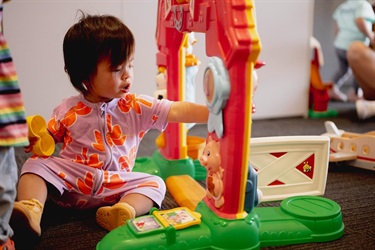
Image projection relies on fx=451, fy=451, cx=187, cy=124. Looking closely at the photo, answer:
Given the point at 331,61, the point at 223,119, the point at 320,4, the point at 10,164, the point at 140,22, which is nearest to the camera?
the point at 10,164

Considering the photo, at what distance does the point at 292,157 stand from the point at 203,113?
0.80ft

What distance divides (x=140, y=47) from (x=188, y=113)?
40.8 inches

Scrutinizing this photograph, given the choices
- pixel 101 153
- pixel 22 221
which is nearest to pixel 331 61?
pixel 101 153

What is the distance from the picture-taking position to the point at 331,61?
3133 mm

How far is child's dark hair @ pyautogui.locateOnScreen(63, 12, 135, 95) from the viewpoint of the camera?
38.9 inches

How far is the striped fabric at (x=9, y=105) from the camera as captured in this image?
67 centimetres

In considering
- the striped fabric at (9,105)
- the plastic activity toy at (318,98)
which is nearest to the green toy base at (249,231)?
the striped fabric at (9,105)

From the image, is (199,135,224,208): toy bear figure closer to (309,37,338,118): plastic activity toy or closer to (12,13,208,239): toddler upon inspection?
(12,13,208,239): toddler

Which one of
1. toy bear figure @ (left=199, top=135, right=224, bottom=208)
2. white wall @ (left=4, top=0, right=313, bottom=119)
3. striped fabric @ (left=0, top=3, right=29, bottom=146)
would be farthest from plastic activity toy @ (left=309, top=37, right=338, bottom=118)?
striped fabric @ (left=0, top=3, right=29, bottom=146)

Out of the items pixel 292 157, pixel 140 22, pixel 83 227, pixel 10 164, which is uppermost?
pixel 140 22

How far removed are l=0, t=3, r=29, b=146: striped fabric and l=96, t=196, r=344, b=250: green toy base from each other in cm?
27

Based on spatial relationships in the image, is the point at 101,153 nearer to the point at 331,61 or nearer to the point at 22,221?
the point at 22,221

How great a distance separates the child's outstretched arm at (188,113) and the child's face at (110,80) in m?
0.12

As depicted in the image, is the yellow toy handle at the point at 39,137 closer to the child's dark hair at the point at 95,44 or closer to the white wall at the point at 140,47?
the child's dark hair at the point at 95,44
